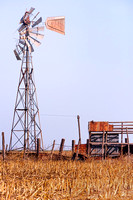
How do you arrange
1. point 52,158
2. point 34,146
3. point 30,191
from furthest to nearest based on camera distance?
1. point 34,146
2. point 52,158
3. point 30,191

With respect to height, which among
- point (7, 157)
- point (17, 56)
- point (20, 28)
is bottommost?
point (7, 157)

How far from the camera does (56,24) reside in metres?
30.2

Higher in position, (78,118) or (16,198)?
(78,118)

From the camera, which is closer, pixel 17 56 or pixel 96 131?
pixel 96 131

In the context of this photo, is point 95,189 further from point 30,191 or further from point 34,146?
point 34,146

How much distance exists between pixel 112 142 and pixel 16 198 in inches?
734

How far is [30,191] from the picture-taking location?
1152 cm

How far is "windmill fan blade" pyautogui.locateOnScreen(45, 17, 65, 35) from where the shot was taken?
29.8 m

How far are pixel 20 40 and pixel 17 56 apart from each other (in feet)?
5.69

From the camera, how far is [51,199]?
10.6 metres

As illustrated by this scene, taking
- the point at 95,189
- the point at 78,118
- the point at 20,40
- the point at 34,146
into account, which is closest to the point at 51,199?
the point at 95,189

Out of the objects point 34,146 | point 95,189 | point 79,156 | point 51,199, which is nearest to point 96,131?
point 79,156

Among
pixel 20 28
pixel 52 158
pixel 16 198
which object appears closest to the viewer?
pixel 16 198

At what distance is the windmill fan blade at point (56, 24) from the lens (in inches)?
1172
